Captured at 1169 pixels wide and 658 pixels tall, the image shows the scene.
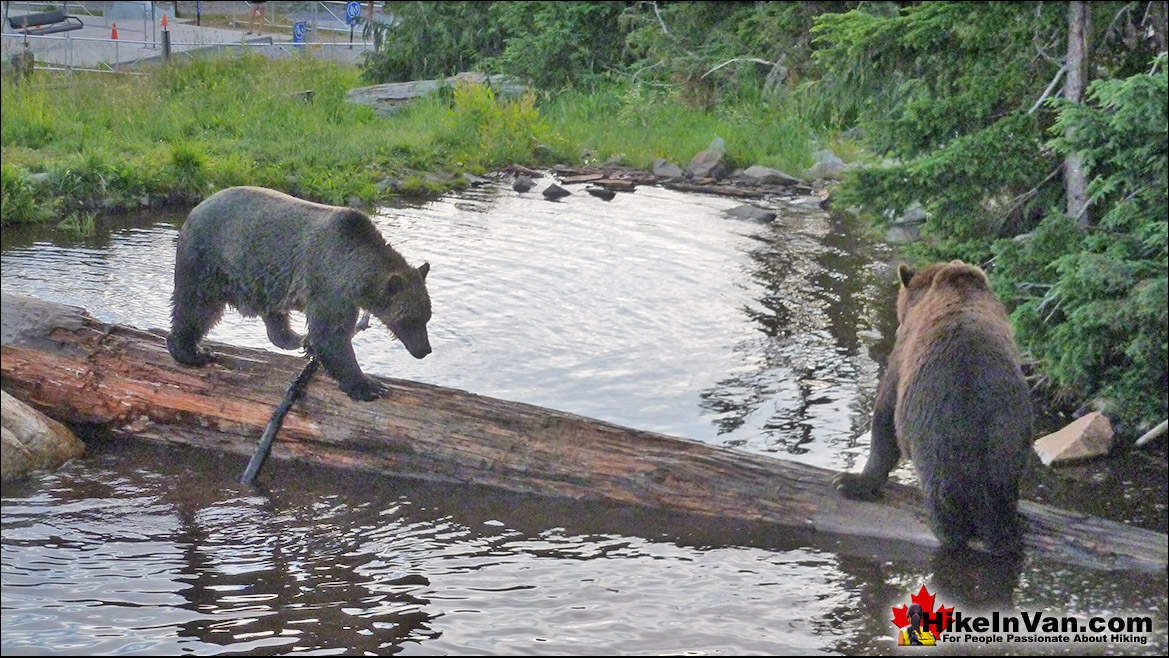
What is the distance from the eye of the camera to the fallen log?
542 centimetres

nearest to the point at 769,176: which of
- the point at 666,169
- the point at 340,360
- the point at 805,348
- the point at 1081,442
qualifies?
the point at 666,169

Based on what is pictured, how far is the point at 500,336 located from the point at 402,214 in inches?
203

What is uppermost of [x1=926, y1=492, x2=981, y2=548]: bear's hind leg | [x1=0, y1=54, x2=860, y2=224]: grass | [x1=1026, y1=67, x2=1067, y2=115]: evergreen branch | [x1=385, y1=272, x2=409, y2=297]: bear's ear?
[x1=1026, y1=67, x2=1067, y2=115]: evergreen branch

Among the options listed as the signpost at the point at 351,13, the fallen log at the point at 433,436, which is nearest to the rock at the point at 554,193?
the signpost at the point at 351,13

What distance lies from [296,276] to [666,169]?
1326 cm

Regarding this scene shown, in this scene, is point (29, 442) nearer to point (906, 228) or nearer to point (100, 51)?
point (100, 51)

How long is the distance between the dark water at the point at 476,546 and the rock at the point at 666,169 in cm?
972

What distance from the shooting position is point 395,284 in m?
6.52

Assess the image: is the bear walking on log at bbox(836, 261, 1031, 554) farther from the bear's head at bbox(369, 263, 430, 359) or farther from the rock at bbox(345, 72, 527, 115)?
the rock at bbox(345, 72, 527, 115)

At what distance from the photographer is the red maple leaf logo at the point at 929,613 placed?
4797 mm

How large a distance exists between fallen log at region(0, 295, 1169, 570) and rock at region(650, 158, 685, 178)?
1342 cm

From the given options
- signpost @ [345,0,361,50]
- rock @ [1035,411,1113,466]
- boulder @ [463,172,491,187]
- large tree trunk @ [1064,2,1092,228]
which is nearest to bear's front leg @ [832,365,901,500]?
rock @ [1035,411,1113,466]

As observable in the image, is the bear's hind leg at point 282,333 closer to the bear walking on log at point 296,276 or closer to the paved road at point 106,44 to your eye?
the bear walking on log at point 296,276

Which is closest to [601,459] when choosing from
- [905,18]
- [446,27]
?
[905,18]
